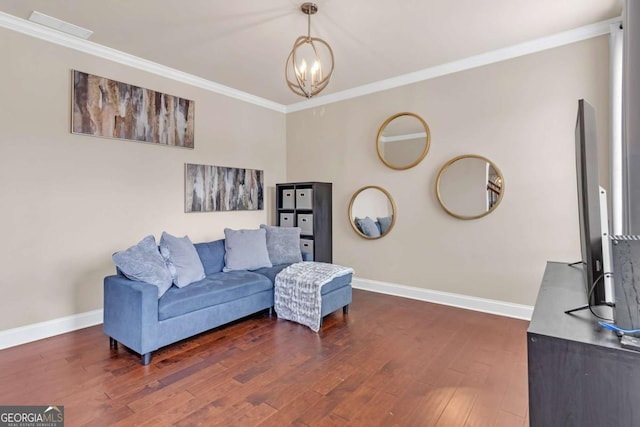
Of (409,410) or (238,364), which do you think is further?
(238,364)

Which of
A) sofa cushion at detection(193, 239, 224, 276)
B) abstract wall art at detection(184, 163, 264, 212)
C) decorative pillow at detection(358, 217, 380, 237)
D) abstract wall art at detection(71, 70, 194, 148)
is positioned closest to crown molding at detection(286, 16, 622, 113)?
abstract wall art at detection(184, 163, 264, 212)

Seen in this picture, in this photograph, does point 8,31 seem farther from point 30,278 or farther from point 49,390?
point 49,390

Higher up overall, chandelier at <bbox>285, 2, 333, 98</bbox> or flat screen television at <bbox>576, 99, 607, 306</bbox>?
chandelier at <bbox>285, 2, 333, 98</bbox>

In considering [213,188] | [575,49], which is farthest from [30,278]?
[575,49]

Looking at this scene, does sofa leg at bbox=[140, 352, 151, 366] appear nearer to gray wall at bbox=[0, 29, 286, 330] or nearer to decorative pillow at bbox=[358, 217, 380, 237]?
gray wall at bbox=[0, 29, 286, 330]

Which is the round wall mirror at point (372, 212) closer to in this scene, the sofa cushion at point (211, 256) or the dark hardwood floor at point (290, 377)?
the dark hardwood floor at point (290, 377)

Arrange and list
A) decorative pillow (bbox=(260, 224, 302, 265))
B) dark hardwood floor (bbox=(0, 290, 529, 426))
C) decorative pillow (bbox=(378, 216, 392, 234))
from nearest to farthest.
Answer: dark hardwood floor (bbox=(0, 290, 529, 426)) → decorative pillow (bbox=(260, 224, 302, 265)) → decorative pillow (bbox=(378, 216, 392, 234))

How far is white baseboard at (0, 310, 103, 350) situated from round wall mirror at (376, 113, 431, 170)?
3864 millimetres

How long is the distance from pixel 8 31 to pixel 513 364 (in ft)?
16.6

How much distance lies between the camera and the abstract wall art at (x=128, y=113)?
10.6 feet

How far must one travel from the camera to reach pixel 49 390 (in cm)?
213

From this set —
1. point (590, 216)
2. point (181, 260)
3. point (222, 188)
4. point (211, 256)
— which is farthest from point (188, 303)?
point (590, 216)

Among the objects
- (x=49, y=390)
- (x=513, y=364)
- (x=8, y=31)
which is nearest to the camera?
(x=49, y=390)

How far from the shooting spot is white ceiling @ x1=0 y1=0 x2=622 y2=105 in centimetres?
266
